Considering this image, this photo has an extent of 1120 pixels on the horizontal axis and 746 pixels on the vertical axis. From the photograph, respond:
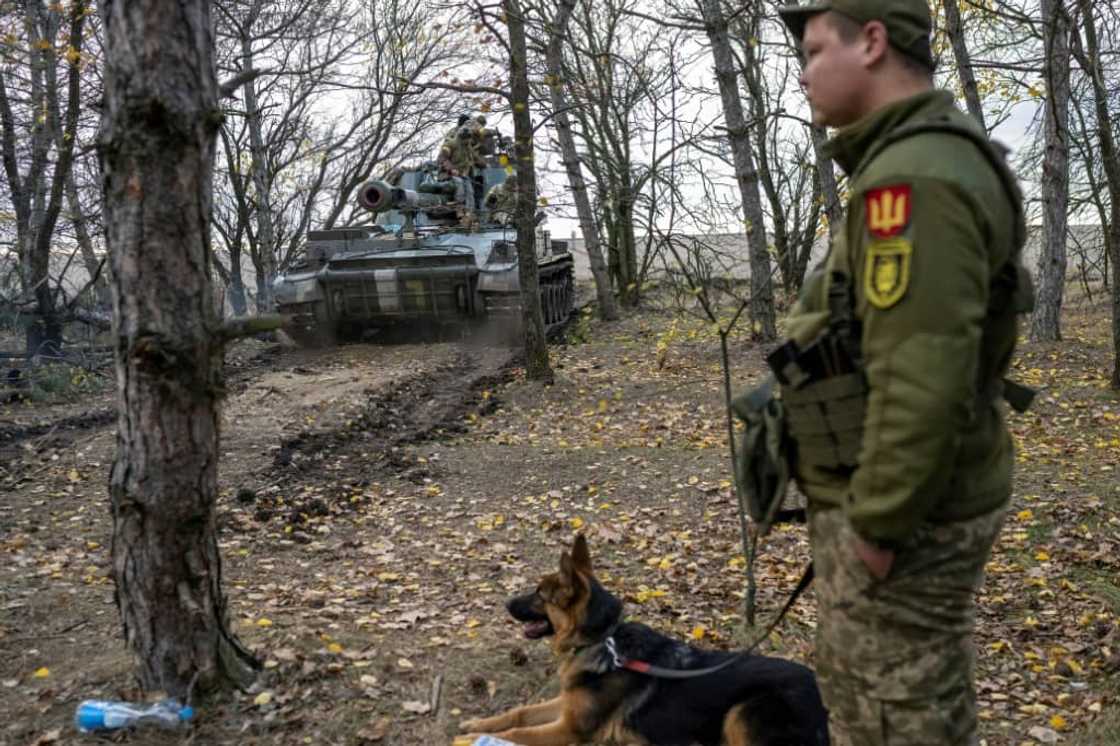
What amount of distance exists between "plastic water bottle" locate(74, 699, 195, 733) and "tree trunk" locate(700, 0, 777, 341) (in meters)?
8.96

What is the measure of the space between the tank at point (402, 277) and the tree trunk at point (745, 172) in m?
3.44

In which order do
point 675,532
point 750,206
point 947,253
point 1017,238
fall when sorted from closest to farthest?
point 947,253, point 1017,238, point 675,532, point 750,206

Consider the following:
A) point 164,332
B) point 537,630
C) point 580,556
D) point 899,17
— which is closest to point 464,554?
point 537,630

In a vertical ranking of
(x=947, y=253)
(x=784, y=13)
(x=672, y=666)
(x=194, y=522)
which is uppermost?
(x=784, y=13)

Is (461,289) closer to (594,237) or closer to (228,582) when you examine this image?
(594,237)

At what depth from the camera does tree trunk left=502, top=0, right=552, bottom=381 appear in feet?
37.7

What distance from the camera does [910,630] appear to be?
2.34 m

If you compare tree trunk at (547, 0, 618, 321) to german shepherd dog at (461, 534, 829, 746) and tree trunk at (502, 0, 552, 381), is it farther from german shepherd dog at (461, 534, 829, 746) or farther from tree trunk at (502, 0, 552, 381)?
german shepherd dog at (461, 534, 829, 746)

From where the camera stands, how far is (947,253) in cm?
206

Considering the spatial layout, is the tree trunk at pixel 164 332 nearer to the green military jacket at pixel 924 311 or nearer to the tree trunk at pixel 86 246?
the green military jacket at pixel 924 311

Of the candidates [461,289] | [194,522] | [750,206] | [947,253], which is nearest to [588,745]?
[194,522]

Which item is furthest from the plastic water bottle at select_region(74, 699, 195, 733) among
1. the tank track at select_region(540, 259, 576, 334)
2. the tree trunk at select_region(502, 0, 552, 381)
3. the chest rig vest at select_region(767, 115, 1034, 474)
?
the tank track at select_region(540, 259, 576, 334)

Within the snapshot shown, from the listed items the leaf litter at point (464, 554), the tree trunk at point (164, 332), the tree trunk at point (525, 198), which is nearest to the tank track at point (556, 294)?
the tree trunk at point (525, 198)

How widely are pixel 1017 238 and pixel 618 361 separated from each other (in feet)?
40.0
